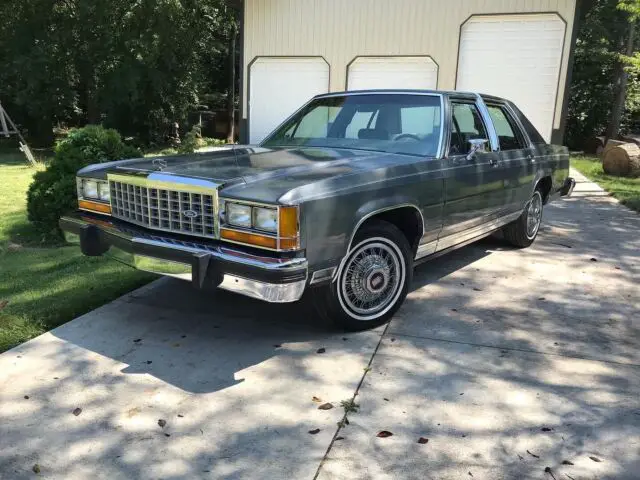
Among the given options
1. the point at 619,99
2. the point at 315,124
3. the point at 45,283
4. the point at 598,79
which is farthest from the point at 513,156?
the point at 598,79

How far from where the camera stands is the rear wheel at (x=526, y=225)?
6145 mm

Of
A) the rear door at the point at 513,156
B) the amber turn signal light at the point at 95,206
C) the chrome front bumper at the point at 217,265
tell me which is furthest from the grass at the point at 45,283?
the rear door at the point at 513,156

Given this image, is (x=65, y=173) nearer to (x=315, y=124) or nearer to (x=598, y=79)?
(x=315, y=124)

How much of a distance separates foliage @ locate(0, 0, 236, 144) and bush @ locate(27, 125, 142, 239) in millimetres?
11924

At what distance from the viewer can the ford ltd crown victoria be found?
323 centimetres

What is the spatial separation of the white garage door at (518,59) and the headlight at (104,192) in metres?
10.3

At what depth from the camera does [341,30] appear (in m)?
13.7

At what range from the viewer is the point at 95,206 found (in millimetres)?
4238

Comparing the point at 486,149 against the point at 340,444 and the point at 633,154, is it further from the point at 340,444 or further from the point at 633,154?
the point at 633,154

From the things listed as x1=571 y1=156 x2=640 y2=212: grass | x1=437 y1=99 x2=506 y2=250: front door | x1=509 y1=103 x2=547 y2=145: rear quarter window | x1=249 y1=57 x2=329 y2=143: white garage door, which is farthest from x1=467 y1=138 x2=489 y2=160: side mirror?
x1=249 y1=57 x2=329 y2=143: white garage door

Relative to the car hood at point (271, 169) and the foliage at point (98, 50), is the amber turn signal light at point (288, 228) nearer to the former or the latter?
the car hood at point (271, 169)

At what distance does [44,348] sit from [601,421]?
10.7ft

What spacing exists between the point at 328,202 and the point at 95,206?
193cm

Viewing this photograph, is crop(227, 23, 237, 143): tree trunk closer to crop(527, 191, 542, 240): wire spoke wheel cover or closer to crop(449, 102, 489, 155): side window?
crop(527, 191, 542, 240): wire spoke wheel cover
